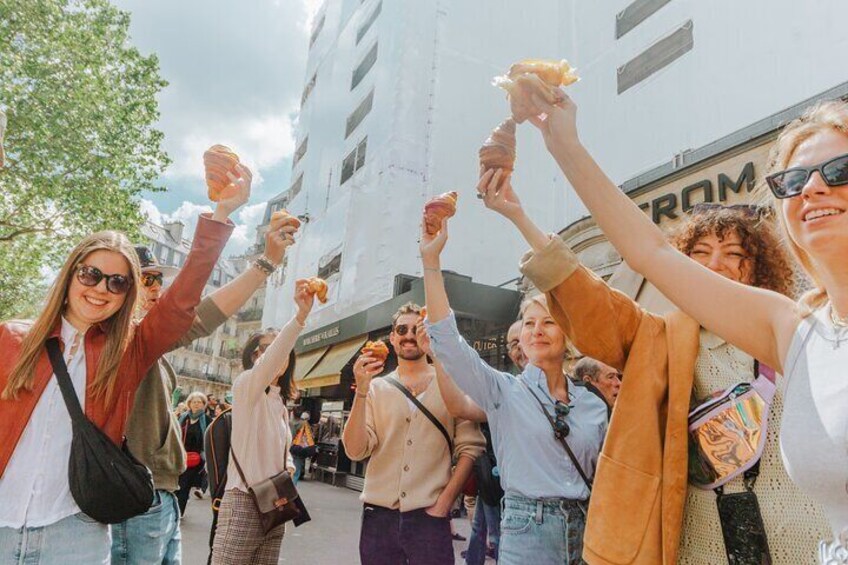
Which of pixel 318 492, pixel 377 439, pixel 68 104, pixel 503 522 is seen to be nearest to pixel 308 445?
pixel 318 492

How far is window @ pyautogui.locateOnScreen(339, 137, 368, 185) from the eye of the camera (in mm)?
18219

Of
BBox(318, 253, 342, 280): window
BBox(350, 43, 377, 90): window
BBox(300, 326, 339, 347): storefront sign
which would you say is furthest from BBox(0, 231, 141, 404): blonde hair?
BBox(350, 43, 377, 90): window

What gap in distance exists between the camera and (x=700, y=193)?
7.74 metres

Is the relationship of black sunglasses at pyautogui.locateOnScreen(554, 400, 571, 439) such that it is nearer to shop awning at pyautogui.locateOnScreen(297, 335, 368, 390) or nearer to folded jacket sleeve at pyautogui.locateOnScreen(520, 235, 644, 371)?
folded jacket sleeve at pyautogui.locateOnScreen(520, 235, 644, 371)

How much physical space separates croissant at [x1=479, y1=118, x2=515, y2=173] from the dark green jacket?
56.8 inches

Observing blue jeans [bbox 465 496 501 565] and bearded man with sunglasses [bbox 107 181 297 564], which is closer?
bearded man with sunglasses [bbox 107 181 297 564]

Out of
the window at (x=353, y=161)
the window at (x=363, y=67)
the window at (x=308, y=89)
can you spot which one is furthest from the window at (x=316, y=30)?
the window at (x=353, y=161)

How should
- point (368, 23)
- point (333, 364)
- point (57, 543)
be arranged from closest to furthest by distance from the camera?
point (57, 543) < point (333, 364) < point (368, 23)

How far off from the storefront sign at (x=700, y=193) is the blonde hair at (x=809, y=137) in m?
6.05

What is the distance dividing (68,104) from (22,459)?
50.4ft

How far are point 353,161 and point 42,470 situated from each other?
58.4 feet

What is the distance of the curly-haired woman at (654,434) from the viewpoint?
4.47 ft

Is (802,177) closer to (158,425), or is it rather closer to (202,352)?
(158,425)

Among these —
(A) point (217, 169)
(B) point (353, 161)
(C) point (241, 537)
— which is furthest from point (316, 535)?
(B) point (353, 161)
